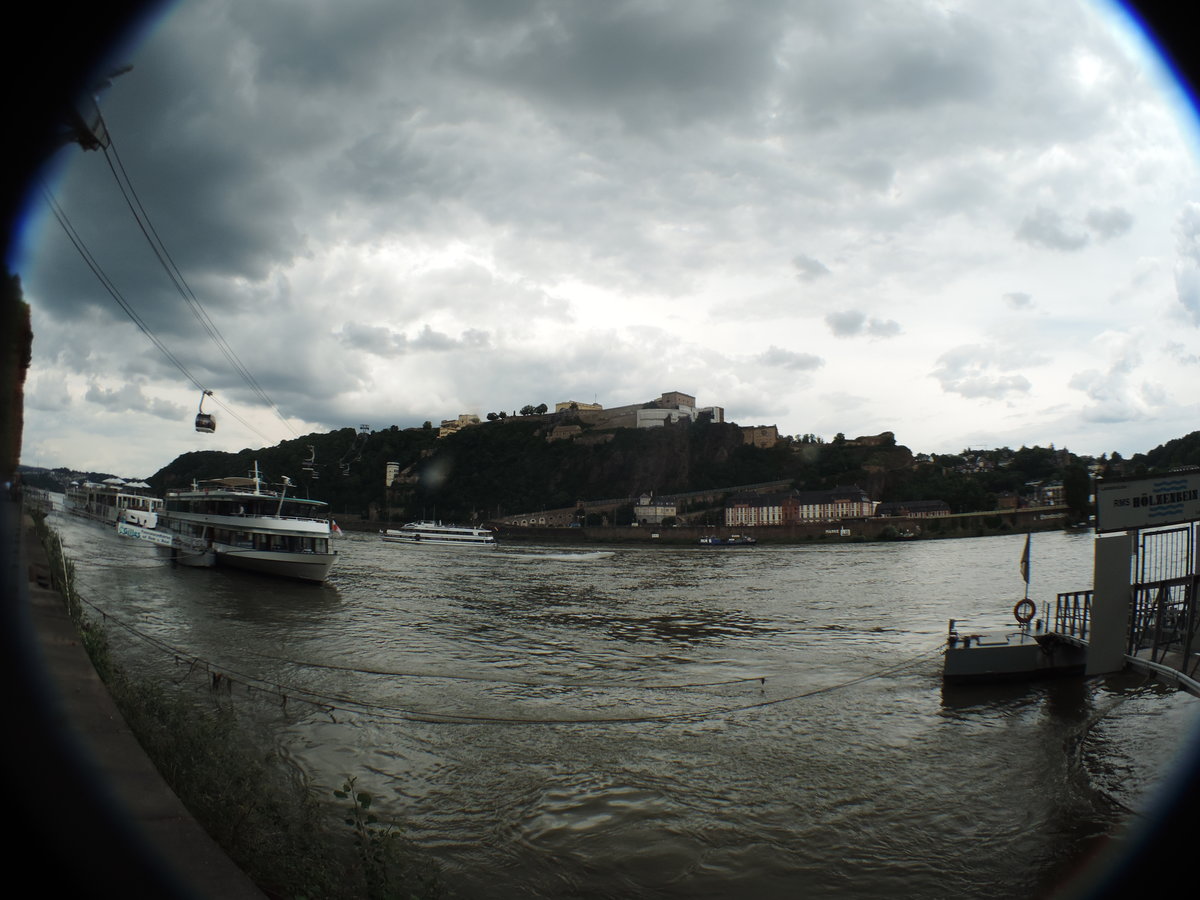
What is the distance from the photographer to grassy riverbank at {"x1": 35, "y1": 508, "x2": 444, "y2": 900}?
15.2 feet

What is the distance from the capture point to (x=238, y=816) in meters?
4.93

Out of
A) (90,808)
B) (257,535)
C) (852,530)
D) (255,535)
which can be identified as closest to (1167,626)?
(90,808)

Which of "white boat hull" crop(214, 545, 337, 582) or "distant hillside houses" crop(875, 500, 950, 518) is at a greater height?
"distant hillside houses" crop(875, 500, 950, 518)

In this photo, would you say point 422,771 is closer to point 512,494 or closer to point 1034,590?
point 1034,590

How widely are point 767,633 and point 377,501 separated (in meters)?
113

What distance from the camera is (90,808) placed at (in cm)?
394

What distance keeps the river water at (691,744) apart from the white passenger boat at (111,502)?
119ft

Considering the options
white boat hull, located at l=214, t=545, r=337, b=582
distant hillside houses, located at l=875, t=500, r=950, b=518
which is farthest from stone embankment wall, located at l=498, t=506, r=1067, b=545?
white boat hull, located at l=214, t=545, r=337, b=582

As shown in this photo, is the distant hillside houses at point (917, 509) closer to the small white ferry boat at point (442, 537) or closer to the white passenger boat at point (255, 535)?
the small white ferry boat at point (442, 537)

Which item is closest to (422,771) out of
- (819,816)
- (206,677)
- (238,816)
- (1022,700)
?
(238,816)

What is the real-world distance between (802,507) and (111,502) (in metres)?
81.6

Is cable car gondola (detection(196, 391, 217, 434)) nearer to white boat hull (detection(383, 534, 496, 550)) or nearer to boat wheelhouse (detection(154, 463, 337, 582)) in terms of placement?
boat wheelhouse (detection(154, 463, 337, 582))

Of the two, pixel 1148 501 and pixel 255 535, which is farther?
pixel 255 535

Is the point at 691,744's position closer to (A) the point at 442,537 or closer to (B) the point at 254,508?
(B) the point at 254,508
